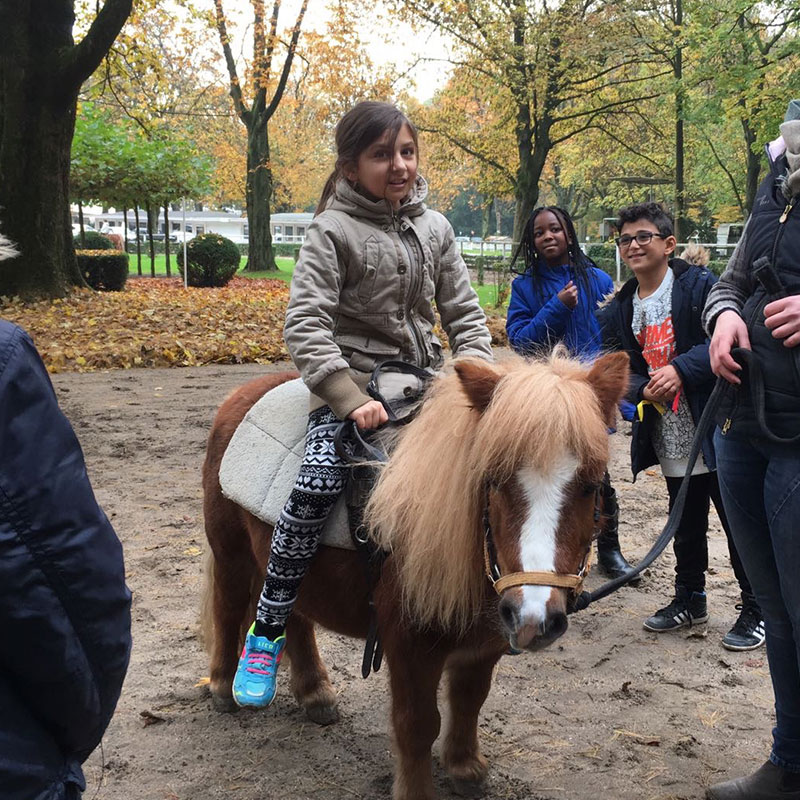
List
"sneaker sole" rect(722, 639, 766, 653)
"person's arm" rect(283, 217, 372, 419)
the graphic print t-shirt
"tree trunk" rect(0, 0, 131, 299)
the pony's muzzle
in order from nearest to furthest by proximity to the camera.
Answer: the pony's muzzle, "person's arm" rect(283, 217, 372, 419), "sneaker sole" rect(722, 639, 766, 653), the graphic print t-shirt, "tree trunk" rect(0, 0, 131, 299)

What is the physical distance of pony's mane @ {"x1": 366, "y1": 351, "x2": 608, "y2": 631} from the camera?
7.40ft

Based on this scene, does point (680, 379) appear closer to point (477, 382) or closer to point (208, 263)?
point (477, 382)

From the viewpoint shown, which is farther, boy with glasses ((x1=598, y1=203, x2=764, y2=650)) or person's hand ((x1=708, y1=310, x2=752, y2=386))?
boy with glasses ((x1=598, y1=203, x2=764, y2=650))

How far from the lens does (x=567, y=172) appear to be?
46.7 meters

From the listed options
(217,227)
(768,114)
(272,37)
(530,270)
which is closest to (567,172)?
(272,37)

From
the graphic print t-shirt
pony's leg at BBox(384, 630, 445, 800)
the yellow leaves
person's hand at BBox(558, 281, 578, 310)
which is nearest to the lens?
pony's leg at BBox(384, 630, 445, 800)

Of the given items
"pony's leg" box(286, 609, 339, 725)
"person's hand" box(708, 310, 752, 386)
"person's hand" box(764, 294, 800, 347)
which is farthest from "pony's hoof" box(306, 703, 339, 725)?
"person's hand" box(764, 294, 800, 347)

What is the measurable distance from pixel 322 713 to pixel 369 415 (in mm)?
1624

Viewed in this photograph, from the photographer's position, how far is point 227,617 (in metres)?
3.81

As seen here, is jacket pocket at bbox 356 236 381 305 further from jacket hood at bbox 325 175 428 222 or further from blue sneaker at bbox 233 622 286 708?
blue sneaker at bbox 233 622 286 708

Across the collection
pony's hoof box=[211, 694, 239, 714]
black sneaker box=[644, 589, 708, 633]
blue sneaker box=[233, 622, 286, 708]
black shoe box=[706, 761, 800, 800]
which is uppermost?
blue sneaker box=[233, 622, 286, 708]

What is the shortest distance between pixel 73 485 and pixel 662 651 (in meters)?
3.82

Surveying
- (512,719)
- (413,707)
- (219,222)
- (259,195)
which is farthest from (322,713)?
(219,222)

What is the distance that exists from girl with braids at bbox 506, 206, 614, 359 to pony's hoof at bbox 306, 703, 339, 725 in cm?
233
